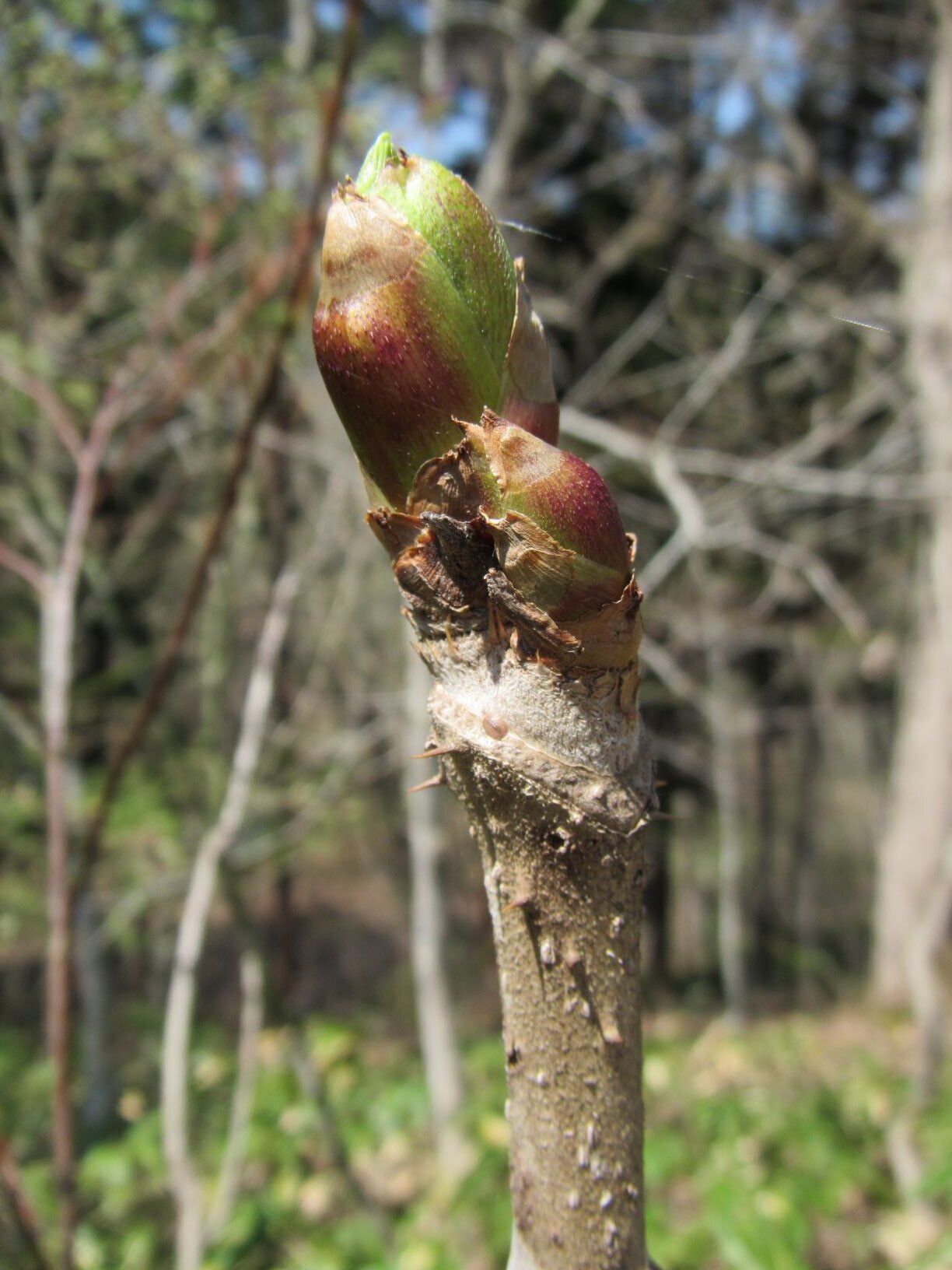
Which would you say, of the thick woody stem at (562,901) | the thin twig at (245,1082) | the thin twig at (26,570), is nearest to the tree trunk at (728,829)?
the thin twig at (245,1082)

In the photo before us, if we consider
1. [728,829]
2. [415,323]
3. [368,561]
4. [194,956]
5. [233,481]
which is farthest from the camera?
[728,829]

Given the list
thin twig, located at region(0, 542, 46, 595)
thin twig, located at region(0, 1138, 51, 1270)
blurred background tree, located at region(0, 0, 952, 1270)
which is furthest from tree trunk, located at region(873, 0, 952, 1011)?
thin twig, located at region(0, 1138, 51, 1270)

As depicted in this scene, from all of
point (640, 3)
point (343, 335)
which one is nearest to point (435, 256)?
point (343, 335)

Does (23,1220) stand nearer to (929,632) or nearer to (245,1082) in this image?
(245,1082)

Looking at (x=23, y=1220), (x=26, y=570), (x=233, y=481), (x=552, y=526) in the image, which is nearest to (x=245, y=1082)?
(x=23, y=1220)

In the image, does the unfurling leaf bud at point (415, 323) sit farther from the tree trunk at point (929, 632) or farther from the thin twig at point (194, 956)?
the tree trunk at point (929, 632)
